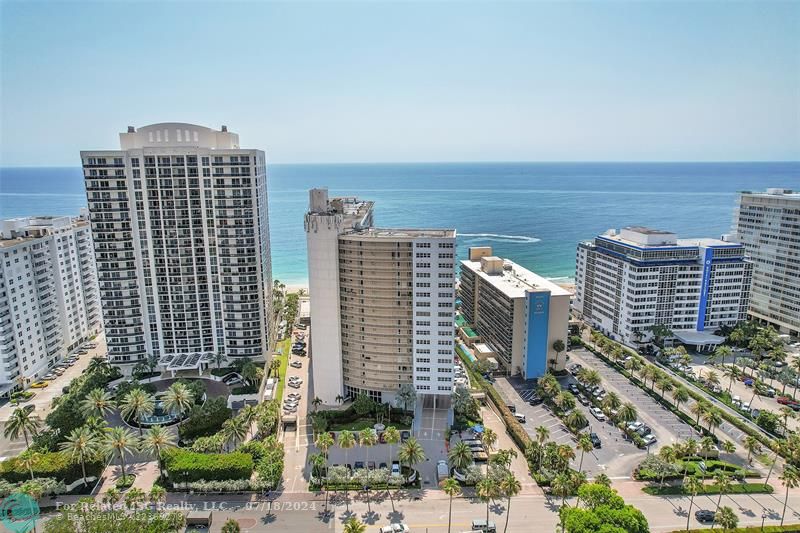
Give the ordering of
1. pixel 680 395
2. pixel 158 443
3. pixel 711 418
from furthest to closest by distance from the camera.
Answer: pixel 680 395
pixel 711 418
pixel 158 443


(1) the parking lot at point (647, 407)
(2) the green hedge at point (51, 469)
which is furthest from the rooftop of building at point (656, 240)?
(2) the green hedge at point (51, 469)

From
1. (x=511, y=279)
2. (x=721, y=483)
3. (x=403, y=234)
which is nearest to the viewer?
(x=721, y=483)

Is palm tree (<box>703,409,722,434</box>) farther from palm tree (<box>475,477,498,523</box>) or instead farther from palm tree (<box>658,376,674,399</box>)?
palm tree (<box>475,477,498,523</box>)

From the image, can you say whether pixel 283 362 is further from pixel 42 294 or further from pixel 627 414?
pixel 627 414

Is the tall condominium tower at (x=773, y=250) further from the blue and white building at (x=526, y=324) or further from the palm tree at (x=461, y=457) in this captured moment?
the palm tree at (x=461, y=457)

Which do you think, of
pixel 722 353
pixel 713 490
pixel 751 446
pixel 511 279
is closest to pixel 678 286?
pixel 722 353

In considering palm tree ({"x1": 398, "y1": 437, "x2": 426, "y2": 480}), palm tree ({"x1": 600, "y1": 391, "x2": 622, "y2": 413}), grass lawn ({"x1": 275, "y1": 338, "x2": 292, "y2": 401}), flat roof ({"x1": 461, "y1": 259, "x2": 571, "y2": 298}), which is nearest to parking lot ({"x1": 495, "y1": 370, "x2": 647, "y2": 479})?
palm tree ({"x1": 600, "y1": 391, "x2": 622, "y2": 413})

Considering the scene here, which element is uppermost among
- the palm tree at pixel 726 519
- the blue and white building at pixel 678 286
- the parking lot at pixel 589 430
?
the blue and white building at pixel 678 286
